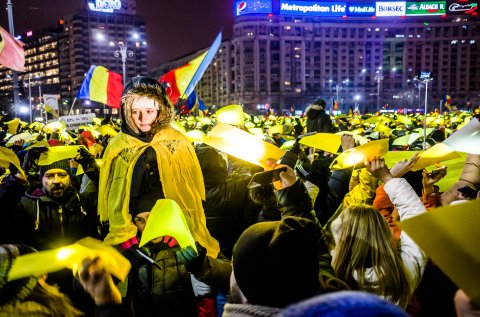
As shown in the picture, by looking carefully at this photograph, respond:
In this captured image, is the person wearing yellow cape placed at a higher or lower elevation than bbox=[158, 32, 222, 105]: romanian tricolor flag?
lower

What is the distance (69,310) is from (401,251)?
1964 millimetres

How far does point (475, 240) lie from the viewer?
1312 mm

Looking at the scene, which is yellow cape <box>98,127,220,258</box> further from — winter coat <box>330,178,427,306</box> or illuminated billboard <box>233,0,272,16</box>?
illuminated billboard <box>233,0,272,16</box>

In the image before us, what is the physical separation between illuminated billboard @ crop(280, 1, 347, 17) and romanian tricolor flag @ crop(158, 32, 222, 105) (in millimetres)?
109138

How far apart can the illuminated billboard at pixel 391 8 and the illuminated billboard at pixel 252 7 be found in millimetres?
31282

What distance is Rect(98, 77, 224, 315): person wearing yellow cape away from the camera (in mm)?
2793

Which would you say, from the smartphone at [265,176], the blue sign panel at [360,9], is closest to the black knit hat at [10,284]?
the smartphone at [265,176]

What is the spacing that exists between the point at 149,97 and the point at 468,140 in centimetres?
226

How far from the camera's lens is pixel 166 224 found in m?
2.31

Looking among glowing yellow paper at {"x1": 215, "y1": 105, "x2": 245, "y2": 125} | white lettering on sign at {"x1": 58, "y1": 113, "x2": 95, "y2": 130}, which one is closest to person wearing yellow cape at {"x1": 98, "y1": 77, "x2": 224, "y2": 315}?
glowing yellow paper at {"x1": 215, "y1": 105, "x2": 245, "y2": 125}

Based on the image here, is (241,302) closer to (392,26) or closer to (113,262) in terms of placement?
(113,262)

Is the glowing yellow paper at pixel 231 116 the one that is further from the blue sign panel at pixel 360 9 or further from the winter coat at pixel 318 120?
the blue sign panel at pixel 360 9

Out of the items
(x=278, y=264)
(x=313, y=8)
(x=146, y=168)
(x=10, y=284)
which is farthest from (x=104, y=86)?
(x=313, y=8)

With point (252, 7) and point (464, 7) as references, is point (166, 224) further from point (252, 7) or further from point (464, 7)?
point (464, 7)
